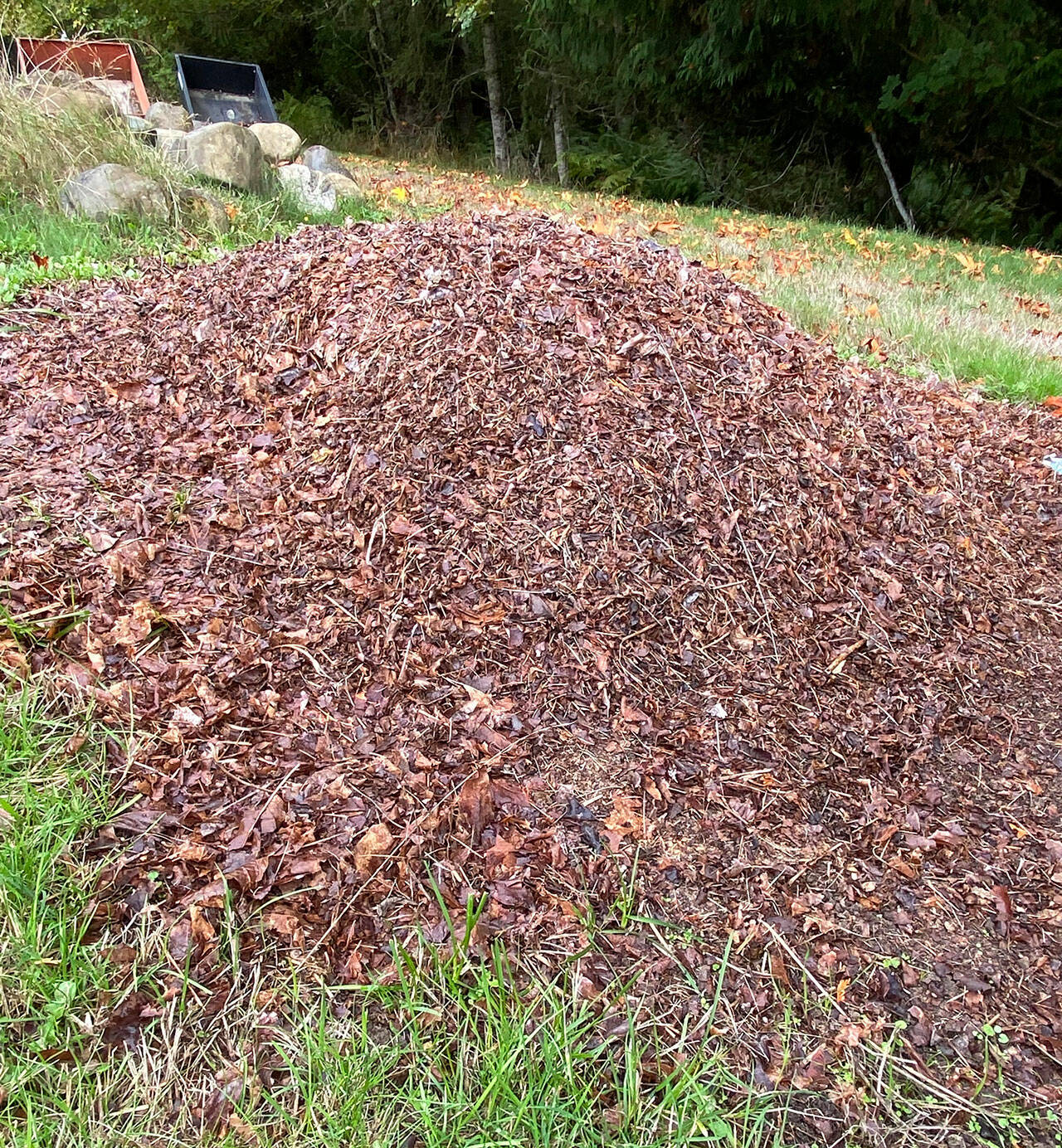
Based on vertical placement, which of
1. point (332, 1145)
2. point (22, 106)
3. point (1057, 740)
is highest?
point (22, 106)

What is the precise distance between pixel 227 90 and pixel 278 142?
8.88ft

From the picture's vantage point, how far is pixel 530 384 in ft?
A: 8.61

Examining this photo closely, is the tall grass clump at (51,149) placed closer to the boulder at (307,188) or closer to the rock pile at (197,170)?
the rock pile at (197,170)

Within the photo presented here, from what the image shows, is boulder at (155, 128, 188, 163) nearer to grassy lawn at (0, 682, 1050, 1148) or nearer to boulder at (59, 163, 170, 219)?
boulder at (59, 163, 170, 219)

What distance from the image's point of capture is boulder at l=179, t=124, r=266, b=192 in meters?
5.73

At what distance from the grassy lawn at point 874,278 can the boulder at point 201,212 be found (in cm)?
175

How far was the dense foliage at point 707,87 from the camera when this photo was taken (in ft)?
27.2

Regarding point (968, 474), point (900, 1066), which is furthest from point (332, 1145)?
point (968, 474)

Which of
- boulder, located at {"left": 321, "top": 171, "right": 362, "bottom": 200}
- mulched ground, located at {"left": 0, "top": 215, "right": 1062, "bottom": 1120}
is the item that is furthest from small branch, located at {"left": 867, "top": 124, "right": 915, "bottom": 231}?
mulched ground, located at {"left": 0, "top": 215, "right": 1062, "bottom": 1120}

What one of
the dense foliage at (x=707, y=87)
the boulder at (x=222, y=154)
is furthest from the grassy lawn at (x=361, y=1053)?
the dense foliage at (x=707, y=87)

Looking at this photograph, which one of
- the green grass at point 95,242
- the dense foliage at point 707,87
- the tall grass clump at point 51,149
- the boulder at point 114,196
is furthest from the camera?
the dense foliage at point 707,87

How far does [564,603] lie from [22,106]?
575 centimetres

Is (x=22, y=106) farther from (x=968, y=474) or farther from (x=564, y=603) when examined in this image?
(x=968, y=474)

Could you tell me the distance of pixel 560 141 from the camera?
12.5 meters
